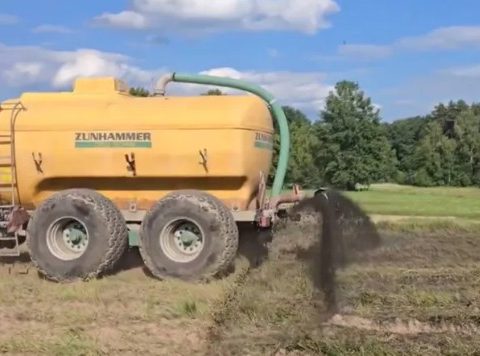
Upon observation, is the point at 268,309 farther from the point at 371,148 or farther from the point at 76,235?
the point at 371,148

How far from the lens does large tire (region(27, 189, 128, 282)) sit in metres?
9.12

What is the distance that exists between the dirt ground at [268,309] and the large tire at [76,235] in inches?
10.4

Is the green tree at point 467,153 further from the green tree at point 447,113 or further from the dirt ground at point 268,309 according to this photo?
the dirt ground at point 268,309

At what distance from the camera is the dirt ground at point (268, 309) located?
18.9ft

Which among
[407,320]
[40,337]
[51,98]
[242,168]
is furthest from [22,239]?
[407,320]

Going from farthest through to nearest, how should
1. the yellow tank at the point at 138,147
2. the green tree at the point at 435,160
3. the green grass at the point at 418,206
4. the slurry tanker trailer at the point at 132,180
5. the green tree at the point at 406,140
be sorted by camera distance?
the green tree at the point at 406,140 → the green tree at the point at 435,160 → the green grass at the point at 418,206 → the yellow tank at the point at 138,147 → the slurry tanker trailer at the point at 132,180

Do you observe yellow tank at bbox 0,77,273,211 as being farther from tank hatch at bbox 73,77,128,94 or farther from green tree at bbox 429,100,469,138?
green tree at bbox 429,100,469,138

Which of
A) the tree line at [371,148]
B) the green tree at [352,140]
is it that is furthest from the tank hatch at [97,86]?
the green tree at [352,140]

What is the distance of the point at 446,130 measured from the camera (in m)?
97.2

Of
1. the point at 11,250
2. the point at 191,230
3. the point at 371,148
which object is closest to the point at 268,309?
the point at 191,230

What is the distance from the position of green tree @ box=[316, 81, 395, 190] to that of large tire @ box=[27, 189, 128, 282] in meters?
57.3

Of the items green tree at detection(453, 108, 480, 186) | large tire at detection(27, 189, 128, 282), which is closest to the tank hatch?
large tire at detection(27, 189, 128, 282)

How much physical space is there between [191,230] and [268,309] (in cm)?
260

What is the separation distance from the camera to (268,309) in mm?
6785
